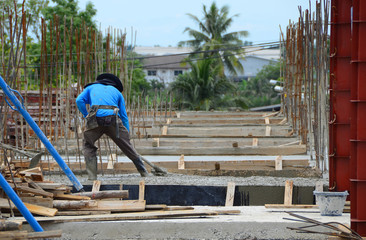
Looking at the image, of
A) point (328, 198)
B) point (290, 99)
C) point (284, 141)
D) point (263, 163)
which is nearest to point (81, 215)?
point (328, 198)

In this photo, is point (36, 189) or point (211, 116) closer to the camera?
point (36, 189)

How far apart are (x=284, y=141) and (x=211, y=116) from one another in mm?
5484

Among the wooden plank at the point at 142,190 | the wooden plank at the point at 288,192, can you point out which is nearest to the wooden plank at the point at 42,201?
the wooden plank at the point at 142,190

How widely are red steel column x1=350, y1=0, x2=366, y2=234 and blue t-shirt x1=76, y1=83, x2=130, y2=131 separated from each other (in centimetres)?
425

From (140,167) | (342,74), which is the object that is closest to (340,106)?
(342,74)

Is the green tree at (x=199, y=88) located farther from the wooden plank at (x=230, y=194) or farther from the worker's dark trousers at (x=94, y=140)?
the wooden plank at (x=230, y=194)

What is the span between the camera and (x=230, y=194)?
345 inches

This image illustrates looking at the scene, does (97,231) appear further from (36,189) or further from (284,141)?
(284,141)

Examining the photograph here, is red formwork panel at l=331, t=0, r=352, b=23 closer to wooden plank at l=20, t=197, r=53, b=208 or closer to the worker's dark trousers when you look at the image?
the worker's dark trousers

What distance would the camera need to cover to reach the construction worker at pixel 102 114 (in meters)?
9.38

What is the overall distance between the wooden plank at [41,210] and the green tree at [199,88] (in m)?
28.5

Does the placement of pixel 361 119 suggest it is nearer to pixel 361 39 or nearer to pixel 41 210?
pixel 361 39

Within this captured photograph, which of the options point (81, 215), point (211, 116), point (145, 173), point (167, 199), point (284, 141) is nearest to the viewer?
point (81, 215)

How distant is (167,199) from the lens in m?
9.19
